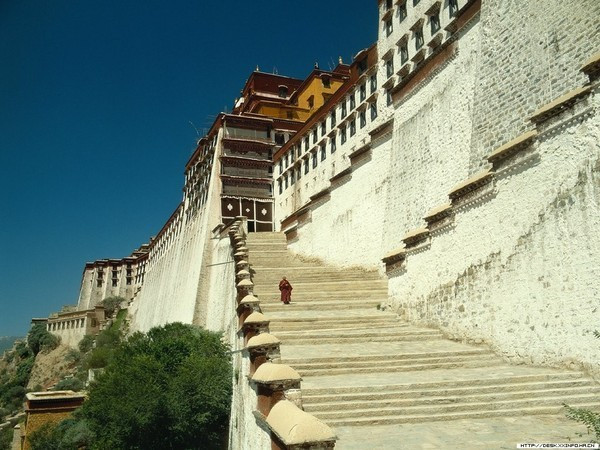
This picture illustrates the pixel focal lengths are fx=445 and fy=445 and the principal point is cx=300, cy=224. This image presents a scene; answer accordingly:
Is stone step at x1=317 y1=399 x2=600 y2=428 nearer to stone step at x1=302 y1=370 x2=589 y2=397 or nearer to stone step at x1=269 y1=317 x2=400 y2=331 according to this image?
stone step at x1=302 y1=370 x2=589 y2=397

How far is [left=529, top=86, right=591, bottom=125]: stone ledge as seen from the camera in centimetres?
737

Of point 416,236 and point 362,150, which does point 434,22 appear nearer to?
point 362,150

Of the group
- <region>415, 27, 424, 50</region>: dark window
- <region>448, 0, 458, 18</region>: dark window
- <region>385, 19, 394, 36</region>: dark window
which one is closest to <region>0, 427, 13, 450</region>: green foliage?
<region>415, 27, 424, 50</region>: dark window

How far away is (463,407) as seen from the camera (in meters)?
6.57

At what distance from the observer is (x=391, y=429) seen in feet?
20.0

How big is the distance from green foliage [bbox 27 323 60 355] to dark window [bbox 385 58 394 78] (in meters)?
Result: 60.8

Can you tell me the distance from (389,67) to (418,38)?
254 centimetres

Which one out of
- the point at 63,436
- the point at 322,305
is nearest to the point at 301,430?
the point at 322,305

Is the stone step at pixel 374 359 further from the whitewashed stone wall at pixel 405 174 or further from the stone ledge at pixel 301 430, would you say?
the whitewashed stone wall at pixel 405 174

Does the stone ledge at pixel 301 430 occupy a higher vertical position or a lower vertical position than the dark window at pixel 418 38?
lower

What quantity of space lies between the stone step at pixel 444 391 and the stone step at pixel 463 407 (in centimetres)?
21

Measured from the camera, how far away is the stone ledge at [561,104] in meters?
7.37

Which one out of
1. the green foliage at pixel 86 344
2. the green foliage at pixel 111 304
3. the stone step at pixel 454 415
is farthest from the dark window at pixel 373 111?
the green foliage at pixel 111 304

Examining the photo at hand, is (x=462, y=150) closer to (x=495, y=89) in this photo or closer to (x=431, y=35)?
(x=495, y=89)
